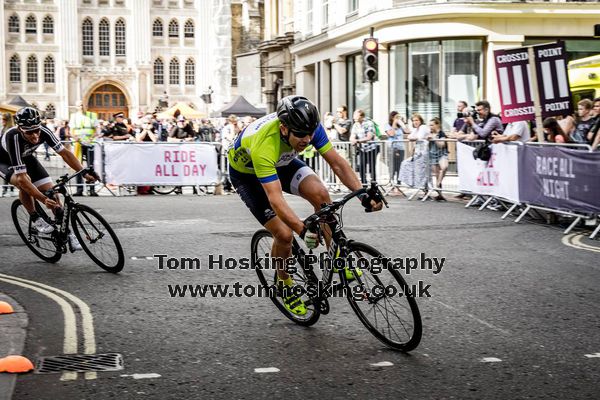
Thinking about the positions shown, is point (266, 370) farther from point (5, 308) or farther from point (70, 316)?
point (5, 308)

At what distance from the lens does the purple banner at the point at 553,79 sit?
580 inches

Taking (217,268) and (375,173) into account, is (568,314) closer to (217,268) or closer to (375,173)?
(217,268)

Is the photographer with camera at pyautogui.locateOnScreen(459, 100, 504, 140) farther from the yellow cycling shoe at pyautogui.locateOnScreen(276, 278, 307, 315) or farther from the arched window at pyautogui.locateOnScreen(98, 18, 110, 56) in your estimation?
the arched window at pyautogui.locateOnScreen(98, 18, 110, 56)

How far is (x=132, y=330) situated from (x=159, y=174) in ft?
48.5

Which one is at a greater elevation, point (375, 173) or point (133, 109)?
point (133, 109)

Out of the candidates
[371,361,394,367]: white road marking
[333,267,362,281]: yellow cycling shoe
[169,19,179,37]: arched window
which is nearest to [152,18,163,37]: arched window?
[169,19,179,37]: arched window

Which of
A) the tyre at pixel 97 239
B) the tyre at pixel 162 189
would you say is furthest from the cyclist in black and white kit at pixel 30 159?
the tyre at pixel 162 189

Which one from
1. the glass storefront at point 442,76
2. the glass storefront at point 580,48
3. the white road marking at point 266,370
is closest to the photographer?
the white road marking at point 266,370

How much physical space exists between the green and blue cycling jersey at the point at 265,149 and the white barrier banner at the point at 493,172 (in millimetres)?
8924

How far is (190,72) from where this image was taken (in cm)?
9231

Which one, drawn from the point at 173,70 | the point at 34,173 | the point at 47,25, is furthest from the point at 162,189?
the point at 173,70

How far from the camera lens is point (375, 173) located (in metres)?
20.7

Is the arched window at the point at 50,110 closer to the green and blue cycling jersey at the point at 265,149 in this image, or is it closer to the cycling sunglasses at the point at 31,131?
the cycling sunglasses at the point at 31,131

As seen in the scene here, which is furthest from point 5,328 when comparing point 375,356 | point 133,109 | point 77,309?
point 133,109
